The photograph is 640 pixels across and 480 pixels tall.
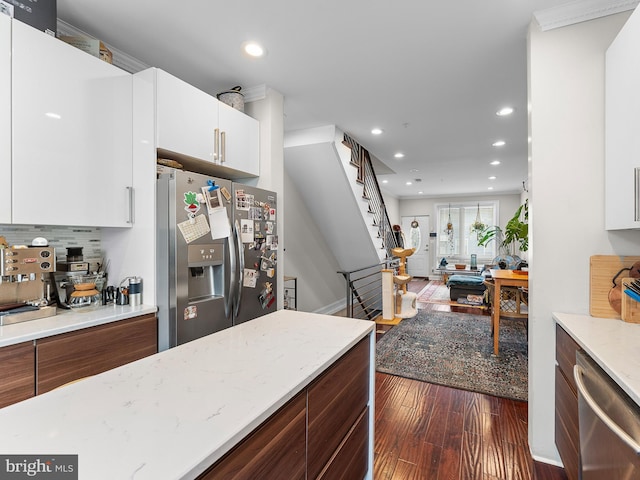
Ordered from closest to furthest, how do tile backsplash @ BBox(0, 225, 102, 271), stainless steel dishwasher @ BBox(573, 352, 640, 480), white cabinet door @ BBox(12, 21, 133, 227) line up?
stainless steel dishwasher @ BBox(573, 352, 640, 480)
white cabinet door @ BBox(12, 21, 133, 227)
tile backsplash @ BBox(0, 225, 102, 271)

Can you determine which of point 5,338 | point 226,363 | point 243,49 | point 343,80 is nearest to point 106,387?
point 226,363

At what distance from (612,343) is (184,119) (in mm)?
2600

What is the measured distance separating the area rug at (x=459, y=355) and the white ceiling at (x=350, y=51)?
260 centimetres

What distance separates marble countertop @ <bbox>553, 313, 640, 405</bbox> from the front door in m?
8.70

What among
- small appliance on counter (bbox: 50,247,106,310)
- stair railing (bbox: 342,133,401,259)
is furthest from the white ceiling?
small appliance on counter (bbox: 50,247,106,310)

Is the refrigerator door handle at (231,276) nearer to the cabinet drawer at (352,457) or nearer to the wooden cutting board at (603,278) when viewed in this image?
the cabinet drawer at (352,457)

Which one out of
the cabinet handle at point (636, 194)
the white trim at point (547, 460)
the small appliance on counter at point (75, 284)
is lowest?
the white trim at point (547, 460)

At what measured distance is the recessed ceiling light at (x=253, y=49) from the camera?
7.07 ft

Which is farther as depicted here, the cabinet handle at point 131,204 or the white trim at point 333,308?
the white trim at point 333,308

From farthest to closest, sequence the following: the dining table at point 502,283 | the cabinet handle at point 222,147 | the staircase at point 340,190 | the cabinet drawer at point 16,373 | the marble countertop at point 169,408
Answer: the staircase at point 340,190 < the dining table at point 502,283 < the cabinet handle at point 222,147 < the cabinet drawer at point 16,373 < the marble countertop at point 169,408

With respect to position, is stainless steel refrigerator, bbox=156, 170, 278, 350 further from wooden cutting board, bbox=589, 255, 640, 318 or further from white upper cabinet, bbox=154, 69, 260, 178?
wooden cutting board, bbox=589, 255, 640, 318

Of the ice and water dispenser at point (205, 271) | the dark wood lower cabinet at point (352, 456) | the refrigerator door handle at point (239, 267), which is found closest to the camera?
the dark wood lower cabinet at point (352, 456)

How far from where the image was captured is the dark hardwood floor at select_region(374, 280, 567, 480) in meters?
1.81

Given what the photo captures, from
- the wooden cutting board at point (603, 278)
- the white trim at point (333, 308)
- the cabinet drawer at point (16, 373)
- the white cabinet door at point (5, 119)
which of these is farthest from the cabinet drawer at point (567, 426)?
the white trim at point (333, 308)
